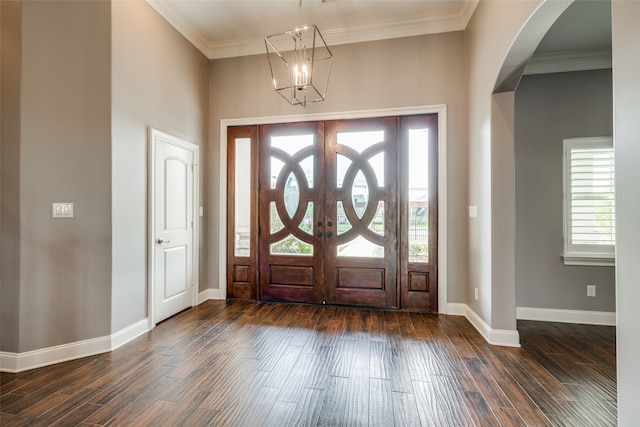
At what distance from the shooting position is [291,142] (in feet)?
13.4

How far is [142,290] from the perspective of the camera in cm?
311

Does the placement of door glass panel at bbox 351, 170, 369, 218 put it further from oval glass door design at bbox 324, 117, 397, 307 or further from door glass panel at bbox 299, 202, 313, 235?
door glass panel at bbox 299, 202, 313, 235

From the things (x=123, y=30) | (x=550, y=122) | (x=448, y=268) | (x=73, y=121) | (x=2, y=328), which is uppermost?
(x=123, y=30)

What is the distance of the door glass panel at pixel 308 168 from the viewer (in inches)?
158

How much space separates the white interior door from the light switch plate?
76 centimetres

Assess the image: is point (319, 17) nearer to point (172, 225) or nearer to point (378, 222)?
point (378, 222)

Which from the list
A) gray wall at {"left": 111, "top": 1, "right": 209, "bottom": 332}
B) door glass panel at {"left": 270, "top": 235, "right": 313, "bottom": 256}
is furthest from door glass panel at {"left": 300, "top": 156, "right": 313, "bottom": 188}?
gray wall at {"left": 111, "top": 1, "right": 209, "bottom": 332}

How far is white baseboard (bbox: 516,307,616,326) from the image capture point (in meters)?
3.30

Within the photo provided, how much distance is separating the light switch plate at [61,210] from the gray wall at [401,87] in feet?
7.65

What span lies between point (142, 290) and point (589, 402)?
3856mm

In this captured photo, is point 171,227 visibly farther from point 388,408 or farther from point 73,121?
point 388,408

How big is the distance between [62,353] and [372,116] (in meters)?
3.99

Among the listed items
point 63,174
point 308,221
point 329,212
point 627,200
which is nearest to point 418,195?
point 329,212

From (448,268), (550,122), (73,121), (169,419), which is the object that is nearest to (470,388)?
(448,268)
